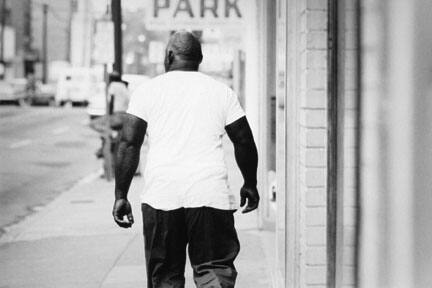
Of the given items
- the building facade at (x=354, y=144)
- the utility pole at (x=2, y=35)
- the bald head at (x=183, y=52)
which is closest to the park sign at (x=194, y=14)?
the building facade at (x=354, y=144)

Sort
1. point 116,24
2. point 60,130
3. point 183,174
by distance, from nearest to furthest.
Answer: point 183,174, point 116,24, point 60,130

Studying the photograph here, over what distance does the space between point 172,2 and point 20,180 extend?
16.0 ft

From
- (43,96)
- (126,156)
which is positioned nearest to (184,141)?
(126,156)

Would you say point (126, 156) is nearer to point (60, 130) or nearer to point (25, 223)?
point (25, 223)

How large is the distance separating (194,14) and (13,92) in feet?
148

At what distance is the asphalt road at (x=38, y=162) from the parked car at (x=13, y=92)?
22.1 meters

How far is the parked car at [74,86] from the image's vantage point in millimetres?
55719

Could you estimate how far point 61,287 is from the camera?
7242 mm

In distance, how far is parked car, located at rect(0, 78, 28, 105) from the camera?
185 ft

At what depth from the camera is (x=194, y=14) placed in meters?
13.6

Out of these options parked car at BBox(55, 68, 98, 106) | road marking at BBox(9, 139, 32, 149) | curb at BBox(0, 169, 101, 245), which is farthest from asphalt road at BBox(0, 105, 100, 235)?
parked car at BBox(55, 68, 98, 106)

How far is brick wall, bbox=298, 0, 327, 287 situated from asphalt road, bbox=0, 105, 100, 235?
637 cm

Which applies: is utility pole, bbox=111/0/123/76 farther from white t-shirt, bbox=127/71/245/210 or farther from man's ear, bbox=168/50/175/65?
white t-shirt, bbox=127/71/245/210

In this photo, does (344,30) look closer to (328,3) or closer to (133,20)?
(328,3)
